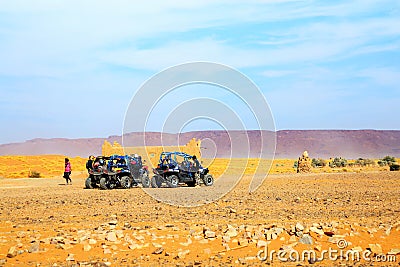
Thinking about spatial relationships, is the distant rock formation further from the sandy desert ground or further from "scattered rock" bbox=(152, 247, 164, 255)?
"scattered rock" bbox=(152, 247, 164, 255)

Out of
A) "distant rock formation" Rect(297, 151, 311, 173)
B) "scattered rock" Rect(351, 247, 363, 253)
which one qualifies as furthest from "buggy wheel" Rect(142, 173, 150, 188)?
"distant rock formation" Rect(297, 151, 311, 173)

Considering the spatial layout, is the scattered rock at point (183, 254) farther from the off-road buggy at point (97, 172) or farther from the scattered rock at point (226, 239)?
the off-road buggy at point (97, 172)

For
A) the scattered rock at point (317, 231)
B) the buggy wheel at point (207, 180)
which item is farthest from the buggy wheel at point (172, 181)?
the scattered rock at point (317, 231)

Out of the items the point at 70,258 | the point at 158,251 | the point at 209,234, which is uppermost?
the point at 209,234

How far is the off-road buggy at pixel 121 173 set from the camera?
96.5 ft

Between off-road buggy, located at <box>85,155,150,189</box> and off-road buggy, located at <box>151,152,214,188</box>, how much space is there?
0.70 meters

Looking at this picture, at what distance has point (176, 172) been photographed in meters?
29.9

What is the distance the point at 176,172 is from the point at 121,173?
2.93 m

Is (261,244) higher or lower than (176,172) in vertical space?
lower

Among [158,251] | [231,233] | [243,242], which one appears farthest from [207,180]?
[158,251]

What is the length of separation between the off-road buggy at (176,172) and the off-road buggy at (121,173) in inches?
27.5

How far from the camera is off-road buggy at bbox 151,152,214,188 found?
2975 centimetres

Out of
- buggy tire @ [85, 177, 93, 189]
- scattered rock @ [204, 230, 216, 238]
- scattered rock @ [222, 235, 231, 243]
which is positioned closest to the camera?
scattered rock @ [222, 235, 231, 243]

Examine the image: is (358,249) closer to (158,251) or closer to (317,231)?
(317,231)
